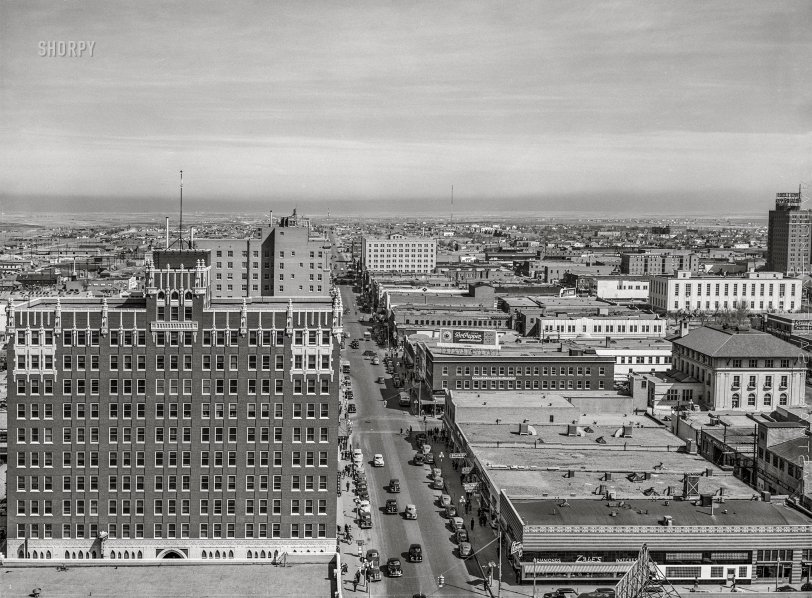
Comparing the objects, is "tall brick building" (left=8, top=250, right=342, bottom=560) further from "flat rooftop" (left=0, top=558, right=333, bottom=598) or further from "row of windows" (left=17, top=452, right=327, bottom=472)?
"flat rooftop" (left=0, top=558, right=333, bottom=598)

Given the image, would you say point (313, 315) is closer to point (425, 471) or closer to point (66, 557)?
point (66, 557)

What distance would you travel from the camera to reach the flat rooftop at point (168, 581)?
45.2 m

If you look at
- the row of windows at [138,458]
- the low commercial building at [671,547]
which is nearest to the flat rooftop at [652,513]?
the low commercial building at [671,547]

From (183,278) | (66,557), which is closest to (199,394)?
(183,278)

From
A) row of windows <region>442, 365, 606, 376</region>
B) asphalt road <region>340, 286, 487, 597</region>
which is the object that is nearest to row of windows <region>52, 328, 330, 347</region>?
asphalt road <region>340, 286, 487, 597</region>

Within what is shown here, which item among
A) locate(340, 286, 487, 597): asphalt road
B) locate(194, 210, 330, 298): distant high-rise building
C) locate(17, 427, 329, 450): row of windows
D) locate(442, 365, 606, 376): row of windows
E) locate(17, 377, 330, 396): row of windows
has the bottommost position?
locate(340, 286, 487, 597): asphalt road

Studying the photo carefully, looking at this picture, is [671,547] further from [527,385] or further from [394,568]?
[527,385]

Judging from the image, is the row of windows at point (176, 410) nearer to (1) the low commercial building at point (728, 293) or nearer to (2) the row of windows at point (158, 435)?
(2) the row of windows at point (158, 435)

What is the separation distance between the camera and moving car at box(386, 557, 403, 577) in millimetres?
55259

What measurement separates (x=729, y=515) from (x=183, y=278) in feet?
106

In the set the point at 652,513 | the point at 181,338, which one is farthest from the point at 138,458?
the point at 652,513

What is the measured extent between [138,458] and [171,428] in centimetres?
235

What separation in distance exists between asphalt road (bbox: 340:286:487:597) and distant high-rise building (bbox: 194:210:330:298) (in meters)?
13.6

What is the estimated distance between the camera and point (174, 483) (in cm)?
5431
